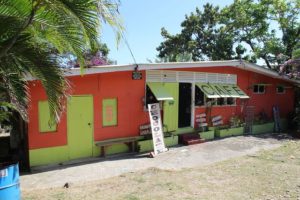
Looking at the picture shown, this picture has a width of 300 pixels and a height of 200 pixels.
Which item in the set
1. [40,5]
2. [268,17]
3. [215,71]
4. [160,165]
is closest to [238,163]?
[160,165]

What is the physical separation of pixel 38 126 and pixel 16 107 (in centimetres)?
375

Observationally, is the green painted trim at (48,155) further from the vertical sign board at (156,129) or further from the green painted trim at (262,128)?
the green painted trim at (262,128)

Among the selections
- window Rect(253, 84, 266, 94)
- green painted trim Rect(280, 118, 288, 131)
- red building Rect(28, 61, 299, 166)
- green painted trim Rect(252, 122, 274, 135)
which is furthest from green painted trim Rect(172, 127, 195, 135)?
green painted trim Rect(280, 118, 288, 131)

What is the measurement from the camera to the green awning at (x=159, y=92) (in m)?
12.8

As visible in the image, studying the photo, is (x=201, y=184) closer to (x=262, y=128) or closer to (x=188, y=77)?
(x=188, y=77)

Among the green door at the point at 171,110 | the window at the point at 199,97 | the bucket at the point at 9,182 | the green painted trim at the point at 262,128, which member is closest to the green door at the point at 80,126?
the green door at the point at 171,110

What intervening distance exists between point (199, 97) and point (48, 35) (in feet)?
34.6

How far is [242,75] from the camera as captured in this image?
1736 centimetres

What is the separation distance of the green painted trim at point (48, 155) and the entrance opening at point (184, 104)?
5861 millimetres

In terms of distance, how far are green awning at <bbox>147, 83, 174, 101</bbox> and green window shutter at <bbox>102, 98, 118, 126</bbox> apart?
162cm

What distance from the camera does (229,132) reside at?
639 inches

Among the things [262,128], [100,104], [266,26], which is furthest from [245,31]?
[100,104]

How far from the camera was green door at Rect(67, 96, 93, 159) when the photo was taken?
429 inches

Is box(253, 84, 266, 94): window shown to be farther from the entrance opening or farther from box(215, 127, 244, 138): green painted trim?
the entrance opening
